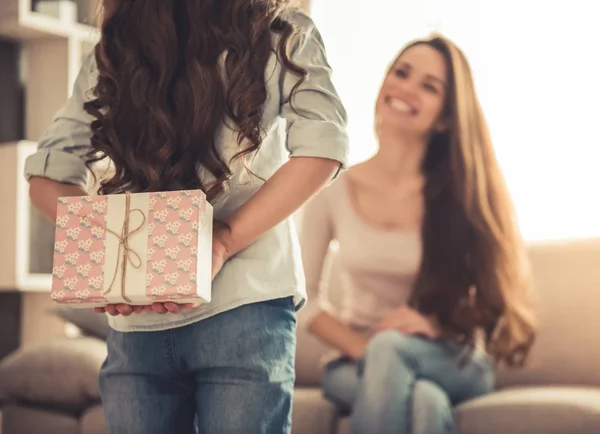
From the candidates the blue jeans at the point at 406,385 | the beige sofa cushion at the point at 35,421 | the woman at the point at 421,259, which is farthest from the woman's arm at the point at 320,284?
the beige sofa cushion at the point at 35,421

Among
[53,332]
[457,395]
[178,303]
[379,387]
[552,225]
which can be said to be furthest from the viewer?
[53,332]

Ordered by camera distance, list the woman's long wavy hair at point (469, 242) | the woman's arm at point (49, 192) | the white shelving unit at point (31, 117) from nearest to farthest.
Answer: the woman's arm at point (49, 192), the woman's long wavy hair at point (469, 242), the white shelving unit at point (31, 117)

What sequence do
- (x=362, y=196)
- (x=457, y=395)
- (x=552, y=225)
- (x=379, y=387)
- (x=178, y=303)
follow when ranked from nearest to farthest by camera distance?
(x=178, y=303) < (x=379, y=387) < (x=457, y=395) < (x=362, y=196) < (x=552, y=225)

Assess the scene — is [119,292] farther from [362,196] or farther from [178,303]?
[362,196]

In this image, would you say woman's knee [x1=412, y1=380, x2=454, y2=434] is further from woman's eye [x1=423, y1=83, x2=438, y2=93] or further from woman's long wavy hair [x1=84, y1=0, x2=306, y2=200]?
woman's long wavy hair [x1=84, y1=0, x2=306, y2=200]

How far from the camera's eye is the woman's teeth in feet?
7.96

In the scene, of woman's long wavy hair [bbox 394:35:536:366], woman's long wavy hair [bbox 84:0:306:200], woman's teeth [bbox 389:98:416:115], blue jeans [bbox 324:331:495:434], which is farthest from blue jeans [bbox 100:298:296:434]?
woman's teeth [bbox 389:98:416:115]

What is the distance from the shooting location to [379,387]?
74.1 inches

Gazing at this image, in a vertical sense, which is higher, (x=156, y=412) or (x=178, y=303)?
(x=178, y=303)

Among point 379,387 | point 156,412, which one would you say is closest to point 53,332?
point 379,387

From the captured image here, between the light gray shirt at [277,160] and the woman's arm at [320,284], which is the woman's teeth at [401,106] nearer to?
the woman's arm at [320,284]

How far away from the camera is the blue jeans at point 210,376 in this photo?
902 millimetres

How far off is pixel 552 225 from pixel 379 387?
52.5 inches

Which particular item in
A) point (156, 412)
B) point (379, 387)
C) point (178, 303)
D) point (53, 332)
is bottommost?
point (53, 332)
